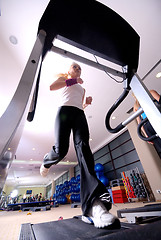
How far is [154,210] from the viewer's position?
33.4 inches

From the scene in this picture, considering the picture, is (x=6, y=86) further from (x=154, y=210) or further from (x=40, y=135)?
(x=154, y=210)

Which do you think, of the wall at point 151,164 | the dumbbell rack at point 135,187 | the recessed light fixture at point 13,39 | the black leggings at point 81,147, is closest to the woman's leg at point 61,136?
the black leggings at point 81,147

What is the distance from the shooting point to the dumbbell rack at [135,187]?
11.5 ft

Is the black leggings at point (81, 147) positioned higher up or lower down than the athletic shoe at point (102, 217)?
higher up

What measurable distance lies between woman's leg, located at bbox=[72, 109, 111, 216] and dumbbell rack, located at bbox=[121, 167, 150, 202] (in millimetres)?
3610

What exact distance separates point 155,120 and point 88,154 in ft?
1.61

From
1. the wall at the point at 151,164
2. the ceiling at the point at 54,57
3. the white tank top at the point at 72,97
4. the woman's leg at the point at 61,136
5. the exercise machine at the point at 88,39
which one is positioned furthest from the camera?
the wall at the point at 151,164

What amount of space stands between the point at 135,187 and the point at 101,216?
3.85 m

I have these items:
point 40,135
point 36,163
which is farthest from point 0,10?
point 36,163

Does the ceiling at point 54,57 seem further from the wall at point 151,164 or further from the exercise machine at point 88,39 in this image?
the wall at point 151,164

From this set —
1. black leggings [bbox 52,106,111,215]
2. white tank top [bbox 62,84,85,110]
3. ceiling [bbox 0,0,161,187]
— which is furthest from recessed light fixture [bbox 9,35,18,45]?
black leggings [bbox 52,106,111,215]

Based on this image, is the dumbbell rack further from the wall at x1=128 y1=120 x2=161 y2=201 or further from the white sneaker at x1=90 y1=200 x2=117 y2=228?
the white sneaker at x1=90 y1=200 x2=117 y2=228

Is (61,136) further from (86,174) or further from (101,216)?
(101,216)

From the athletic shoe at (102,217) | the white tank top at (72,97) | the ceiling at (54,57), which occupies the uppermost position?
the ceiling at (54,57)
